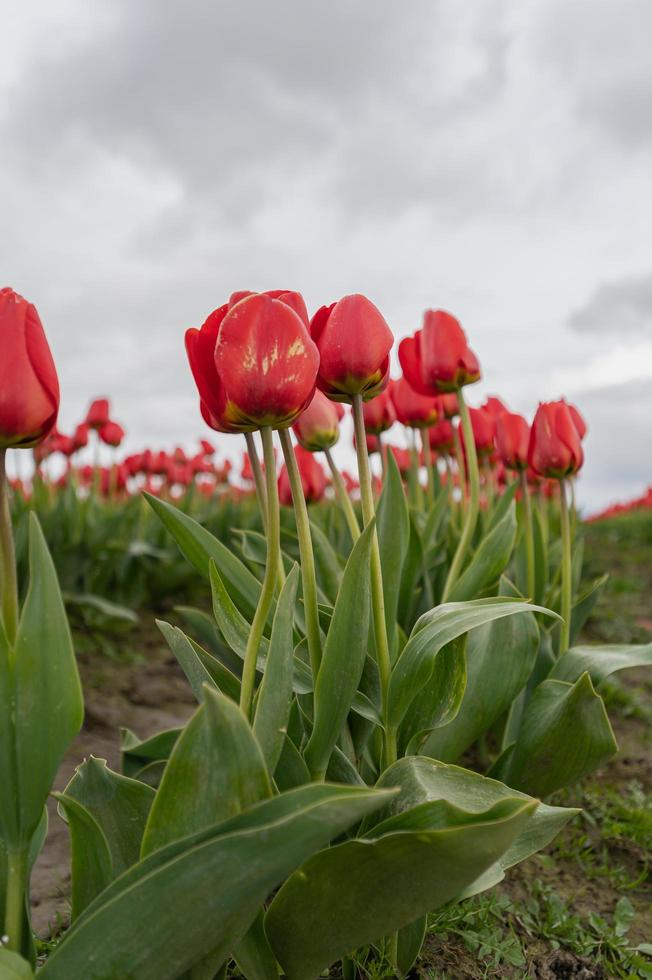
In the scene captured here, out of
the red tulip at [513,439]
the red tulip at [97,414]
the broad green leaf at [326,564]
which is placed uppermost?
the red tulip at [97,414]

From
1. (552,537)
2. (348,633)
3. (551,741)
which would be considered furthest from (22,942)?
(552,537)

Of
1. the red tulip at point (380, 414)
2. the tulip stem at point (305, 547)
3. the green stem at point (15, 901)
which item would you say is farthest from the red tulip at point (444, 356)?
the green stem at point (15, 901)

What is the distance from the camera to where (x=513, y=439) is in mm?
2689

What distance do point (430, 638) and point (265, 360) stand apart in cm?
56

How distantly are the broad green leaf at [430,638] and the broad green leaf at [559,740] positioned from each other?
0.49 meters

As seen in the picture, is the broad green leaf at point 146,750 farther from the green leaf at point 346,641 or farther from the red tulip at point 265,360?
the red tulip at point 265,360

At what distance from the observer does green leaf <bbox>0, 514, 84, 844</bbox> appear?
44.7 inches

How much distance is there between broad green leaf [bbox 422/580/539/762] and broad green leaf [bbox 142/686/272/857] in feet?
3.06

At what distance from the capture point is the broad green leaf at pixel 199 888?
3.15ft

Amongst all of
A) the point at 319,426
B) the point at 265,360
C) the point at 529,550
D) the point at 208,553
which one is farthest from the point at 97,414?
the point at 265,360

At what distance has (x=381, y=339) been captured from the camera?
1455 millimetres

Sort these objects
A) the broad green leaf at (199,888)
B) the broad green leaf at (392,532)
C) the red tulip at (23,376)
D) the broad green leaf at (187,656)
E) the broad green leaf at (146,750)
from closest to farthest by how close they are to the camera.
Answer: the broad green leaf at (199,888) → the red tulip at (23,376) → the broad green leaf at (187,656) → the broad green leaf at (146,750) → the broad green leaf at (392,532)

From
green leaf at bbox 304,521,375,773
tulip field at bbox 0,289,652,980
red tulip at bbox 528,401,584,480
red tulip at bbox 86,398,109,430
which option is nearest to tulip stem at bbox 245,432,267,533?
tulip field at bbox 0,289,652,980

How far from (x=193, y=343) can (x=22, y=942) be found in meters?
0.90
